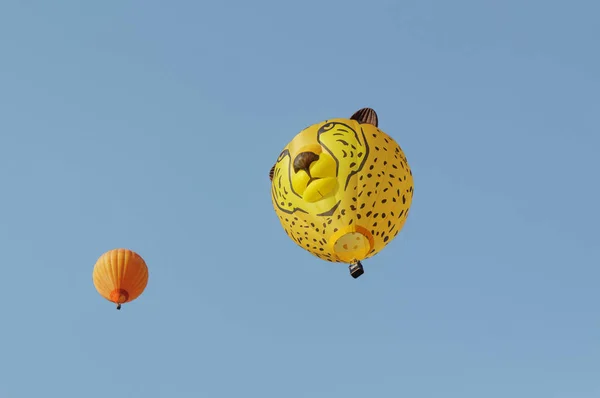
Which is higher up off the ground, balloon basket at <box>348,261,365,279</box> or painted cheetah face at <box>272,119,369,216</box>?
painted cheetah face at <box>272,119,369,216</box>

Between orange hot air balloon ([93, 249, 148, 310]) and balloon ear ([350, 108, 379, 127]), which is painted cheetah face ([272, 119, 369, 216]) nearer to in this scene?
balloon ear ([350, 108, 379, 127])

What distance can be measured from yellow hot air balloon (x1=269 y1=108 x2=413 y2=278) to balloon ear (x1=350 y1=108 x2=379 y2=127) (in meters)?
0.26

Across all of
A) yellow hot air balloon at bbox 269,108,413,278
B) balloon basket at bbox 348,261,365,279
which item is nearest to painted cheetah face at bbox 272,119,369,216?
yellow hot air balloon at bbox 269,108,413,278

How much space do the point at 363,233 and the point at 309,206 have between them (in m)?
1.40

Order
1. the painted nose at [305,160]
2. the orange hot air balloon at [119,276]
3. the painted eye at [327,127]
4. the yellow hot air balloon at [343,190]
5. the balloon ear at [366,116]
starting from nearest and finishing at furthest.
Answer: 1. the yellow hot air balloon at [343,190]
2. the painted nose at [305,160]
3. the painted eye at [327,127]
4. the balloon ear at [366,116]
5. the orange hot air balloon at [119,276]

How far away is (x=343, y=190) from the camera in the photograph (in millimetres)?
25359

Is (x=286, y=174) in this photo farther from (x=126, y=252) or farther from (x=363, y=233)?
(x=126, y=252)

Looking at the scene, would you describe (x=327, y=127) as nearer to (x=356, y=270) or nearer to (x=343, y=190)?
(x=343, y=190)

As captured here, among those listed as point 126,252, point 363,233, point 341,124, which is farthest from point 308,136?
point 126,252

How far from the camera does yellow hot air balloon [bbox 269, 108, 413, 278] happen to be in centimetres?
2542

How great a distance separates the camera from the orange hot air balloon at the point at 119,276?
31.1 metres

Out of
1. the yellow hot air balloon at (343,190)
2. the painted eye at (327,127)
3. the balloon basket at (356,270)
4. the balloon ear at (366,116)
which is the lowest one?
the balloon basket at (356,270)

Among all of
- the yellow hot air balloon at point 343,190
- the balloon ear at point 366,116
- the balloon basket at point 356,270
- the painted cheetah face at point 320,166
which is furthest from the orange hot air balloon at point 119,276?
the balloon ear at point 366,116

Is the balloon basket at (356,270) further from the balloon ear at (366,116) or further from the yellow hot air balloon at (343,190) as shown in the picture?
the balloon ear at (366,116)
